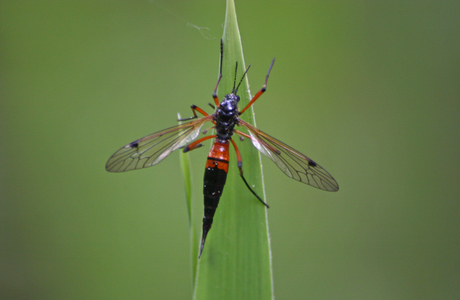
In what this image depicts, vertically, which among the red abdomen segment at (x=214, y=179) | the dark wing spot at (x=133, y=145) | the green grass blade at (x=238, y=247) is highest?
the dark wing spot at (x=133, y=145)

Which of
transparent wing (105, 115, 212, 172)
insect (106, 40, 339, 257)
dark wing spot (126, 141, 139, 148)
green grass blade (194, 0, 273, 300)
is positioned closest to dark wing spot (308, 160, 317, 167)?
insect (106, 40, 339, 257)

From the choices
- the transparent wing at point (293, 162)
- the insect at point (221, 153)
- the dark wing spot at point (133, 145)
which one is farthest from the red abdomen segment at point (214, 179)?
the dark wing spot at point (133, 145)

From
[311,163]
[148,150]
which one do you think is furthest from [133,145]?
[311,163]

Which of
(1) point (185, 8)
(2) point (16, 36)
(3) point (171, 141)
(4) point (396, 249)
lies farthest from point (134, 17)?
(4) point (396, 249)

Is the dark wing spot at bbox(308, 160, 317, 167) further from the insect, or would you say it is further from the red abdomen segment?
the red abdomen segment

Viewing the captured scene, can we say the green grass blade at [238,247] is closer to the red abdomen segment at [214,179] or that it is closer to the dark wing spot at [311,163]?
the red abdomen segment at [214,179]

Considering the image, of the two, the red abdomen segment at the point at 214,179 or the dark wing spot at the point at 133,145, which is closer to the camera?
the red abdomen segment at the point at 214,179

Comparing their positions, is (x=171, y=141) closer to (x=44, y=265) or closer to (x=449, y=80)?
(x=44, y=265)
